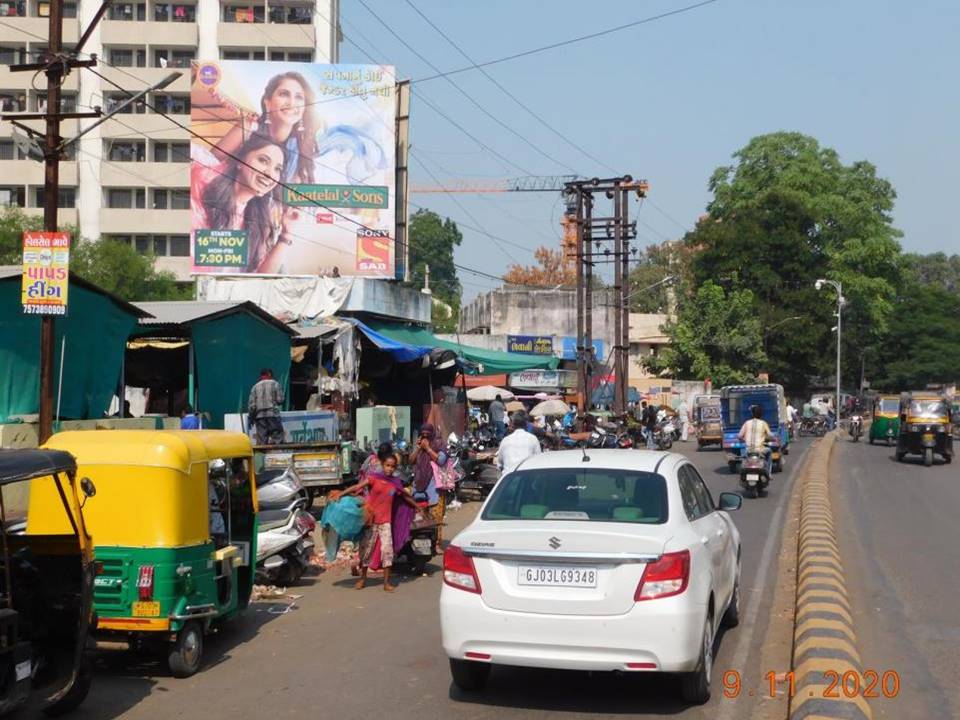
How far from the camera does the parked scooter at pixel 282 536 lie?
1127cm

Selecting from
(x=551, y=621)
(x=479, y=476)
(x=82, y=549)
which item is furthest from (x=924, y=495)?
(x=82, y=549)

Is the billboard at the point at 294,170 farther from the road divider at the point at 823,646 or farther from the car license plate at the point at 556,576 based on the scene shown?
the car license plate at the point at 556,576

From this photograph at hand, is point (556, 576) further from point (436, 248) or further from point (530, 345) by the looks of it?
point (436, 248)

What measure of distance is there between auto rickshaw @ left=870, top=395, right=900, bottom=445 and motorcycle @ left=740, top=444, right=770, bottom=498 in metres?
21.1

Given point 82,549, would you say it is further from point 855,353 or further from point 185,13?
point 855,353

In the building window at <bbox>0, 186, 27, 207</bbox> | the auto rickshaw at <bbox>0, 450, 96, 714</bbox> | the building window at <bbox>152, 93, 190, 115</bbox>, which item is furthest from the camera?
the building window at <bbox>152, 93, 190, 115</bbox>

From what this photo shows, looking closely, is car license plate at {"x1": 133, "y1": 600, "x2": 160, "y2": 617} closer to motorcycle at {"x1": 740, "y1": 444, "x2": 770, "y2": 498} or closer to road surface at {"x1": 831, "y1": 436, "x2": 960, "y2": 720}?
road surface at {"x1": 831, "y1": 436, "x2": 960, "y2": 720}

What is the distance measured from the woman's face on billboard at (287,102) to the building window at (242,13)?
18.5m

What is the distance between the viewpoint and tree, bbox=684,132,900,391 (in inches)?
2431

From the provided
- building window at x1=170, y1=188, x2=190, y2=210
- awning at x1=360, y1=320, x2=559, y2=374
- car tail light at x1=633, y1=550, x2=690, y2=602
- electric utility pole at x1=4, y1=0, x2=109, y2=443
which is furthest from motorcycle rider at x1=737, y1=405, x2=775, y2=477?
building window at x1=170, y1=188, x2=190, y2=210

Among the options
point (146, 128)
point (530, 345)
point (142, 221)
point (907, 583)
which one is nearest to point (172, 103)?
point (146, 128)

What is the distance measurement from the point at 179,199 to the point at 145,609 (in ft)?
167

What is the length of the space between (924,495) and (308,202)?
24.7 metres

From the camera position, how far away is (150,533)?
24.8 feet
